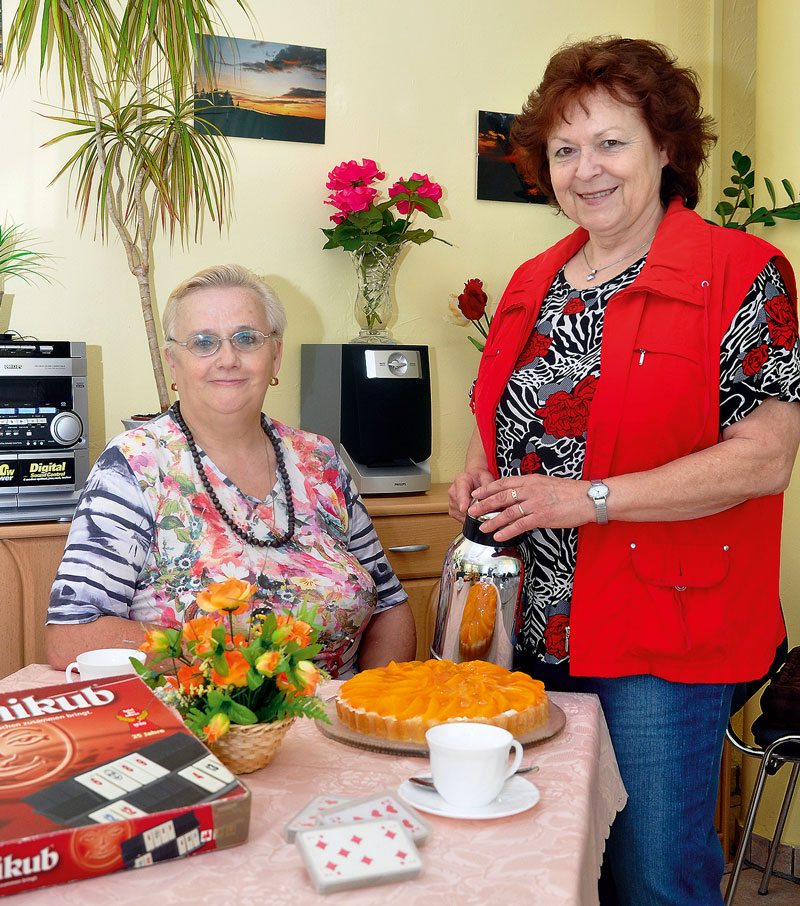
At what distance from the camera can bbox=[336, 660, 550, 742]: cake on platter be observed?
1.05 meters

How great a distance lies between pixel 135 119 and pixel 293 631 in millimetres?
1862

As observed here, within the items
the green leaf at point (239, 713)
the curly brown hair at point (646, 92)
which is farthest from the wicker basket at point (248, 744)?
the curly brown hair at point (646, 92)

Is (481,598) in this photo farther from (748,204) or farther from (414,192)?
(748,204)

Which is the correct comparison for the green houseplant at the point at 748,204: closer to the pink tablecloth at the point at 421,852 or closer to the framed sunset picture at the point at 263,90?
the framed sunset picture at the point at 263,90

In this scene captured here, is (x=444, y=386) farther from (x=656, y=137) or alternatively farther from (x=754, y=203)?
(x=656, y=137)

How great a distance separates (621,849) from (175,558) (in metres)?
0.83

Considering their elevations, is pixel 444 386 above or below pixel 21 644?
above

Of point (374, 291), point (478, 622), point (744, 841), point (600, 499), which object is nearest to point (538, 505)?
point (600, 499)

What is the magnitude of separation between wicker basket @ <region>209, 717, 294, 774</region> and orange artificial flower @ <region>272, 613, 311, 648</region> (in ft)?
0.27

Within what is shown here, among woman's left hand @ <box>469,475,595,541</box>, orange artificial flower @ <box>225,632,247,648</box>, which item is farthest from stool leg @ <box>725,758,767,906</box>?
orange artificial flower @ <box>225,632,247,648</box>

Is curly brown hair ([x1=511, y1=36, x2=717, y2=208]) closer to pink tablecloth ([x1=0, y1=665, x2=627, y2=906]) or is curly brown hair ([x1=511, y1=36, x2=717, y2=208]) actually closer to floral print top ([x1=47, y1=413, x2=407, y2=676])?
floral print top ([x1=47, y1=413, x2=407, y2=676])

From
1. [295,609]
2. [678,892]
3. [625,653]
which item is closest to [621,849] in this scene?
[678,892]

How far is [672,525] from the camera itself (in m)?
1.33

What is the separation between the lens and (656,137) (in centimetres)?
142
